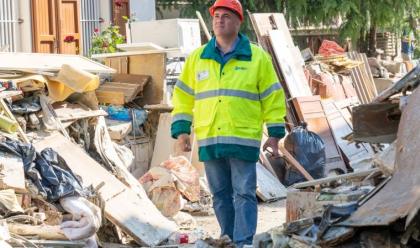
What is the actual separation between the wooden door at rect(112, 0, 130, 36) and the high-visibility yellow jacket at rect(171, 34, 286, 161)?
29.6ft

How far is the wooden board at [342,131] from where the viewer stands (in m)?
13.3

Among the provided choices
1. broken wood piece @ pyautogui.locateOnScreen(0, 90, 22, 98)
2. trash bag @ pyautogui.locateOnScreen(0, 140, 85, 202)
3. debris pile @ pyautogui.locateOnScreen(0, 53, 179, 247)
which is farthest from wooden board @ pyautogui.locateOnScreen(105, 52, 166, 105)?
trash bag @ pyautogui.locateOnScreen(0, 140, 85, 202)

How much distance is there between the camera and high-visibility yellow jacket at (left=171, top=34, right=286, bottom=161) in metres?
6.88

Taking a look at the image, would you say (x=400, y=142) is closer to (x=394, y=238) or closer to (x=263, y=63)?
(x=394, y=238)

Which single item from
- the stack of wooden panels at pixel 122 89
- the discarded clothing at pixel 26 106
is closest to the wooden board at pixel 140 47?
the stack of wooden panels at pixel 122 89

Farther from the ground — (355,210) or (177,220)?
(355,210)

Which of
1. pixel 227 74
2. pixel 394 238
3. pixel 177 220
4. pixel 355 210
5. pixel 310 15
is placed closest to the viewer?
pixel 394 238

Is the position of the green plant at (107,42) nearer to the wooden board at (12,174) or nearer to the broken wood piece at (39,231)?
the wooden board at (12,174)

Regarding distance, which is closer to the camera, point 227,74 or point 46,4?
point 227,74

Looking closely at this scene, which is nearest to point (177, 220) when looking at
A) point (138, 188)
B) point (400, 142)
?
point (138, 188)

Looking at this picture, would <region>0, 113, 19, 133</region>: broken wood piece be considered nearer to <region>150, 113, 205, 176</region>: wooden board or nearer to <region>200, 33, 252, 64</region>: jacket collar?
<region>200, 33, 252, 64</region>: jacket collar

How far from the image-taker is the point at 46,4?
14.3 meters

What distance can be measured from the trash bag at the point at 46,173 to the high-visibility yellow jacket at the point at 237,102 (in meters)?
1.35

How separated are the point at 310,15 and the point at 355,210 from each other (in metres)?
15.0
